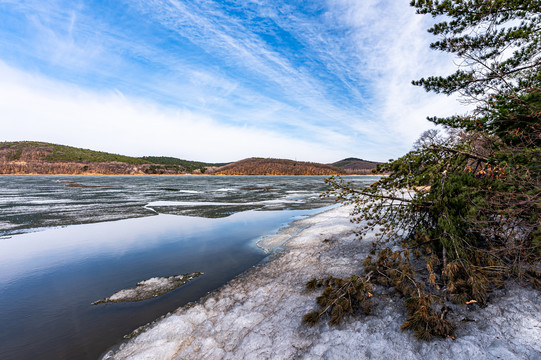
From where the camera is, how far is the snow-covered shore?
309 cm

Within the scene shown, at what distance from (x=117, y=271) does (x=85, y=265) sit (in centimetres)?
157

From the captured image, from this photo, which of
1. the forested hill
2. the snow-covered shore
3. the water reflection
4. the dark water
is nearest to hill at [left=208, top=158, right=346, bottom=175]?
the forested hill

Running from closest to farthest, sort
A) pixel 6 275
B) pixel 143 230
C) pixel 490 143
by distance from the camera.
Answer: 1. pixel 490 143
2. pixel 6 275
3. pixel 143 230

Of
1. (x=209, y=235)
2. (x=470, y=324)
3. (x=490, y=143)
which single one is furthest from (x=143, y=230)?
(x=490, y=143)

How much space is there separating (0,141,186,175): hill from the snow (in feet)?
454

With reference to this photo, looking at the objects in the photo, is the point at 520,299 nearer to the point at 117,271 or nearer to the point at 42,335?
the point at 42,335

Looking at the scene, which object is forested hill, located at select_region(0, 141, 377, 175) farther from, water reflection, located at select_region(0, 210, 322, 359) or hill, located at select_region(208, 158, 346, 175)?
water reflection, located at select_region(0, 210, 322, 359)

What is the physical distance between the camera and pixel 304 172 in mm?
153750

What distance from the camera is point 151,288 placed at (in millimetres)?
6285

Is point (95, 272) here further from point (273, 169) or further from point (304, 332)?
point (273, 169)

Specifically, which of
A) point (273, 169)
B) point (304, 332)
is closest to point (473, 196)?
point (304, 332)

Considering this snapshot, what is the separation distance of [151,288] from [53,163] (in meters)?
151

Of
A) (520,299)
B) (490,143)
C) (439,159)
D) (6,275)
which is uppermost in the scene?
(490,143)

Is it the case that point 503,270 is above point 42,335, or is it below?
above
